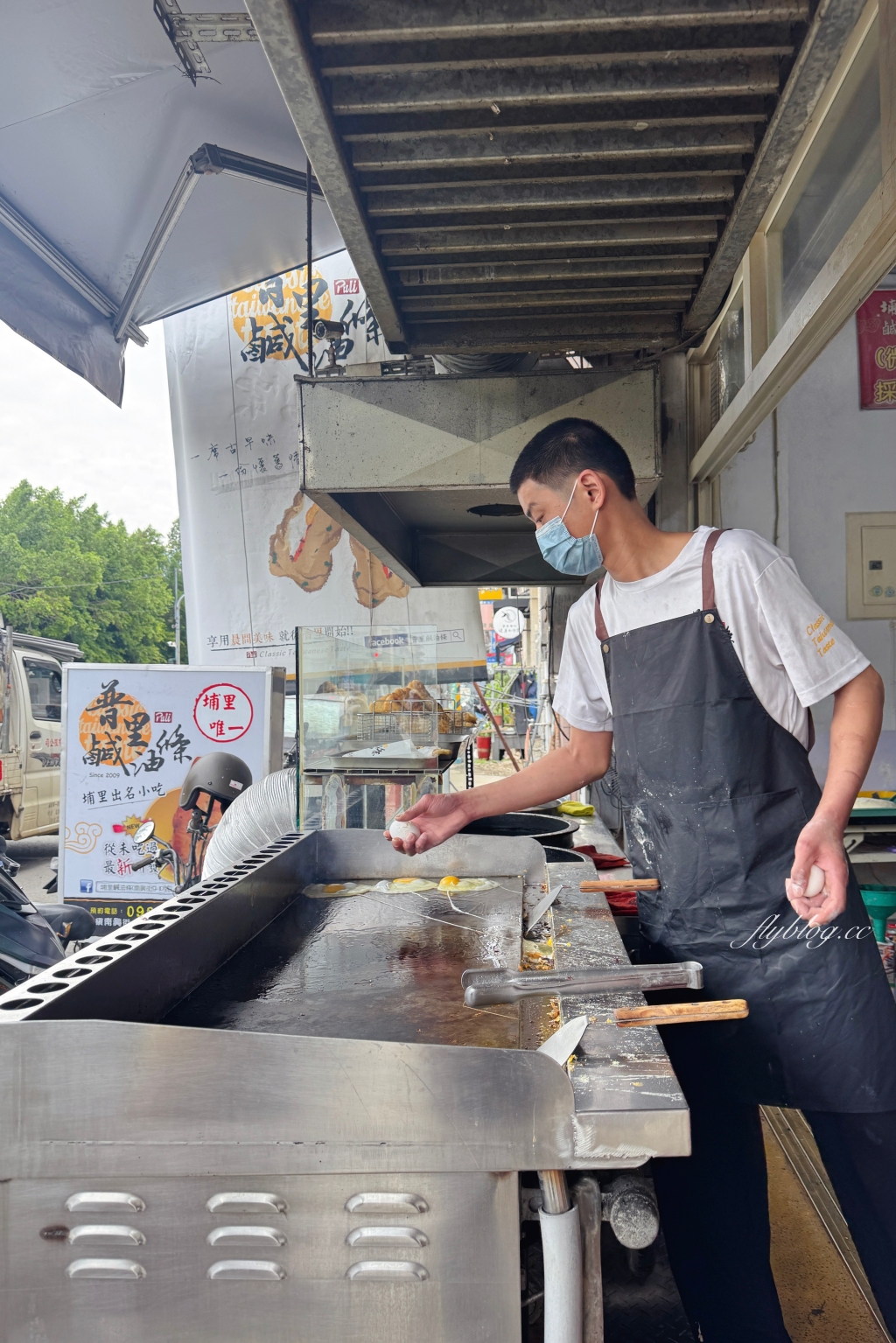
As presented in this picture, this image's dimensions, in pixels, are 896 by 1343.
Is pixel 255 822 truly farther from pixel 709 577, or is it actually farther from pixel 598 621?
pixel 709 577

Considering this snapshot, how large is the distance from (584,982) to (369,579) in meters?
5.87

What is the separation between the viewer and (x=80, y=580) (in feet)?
135

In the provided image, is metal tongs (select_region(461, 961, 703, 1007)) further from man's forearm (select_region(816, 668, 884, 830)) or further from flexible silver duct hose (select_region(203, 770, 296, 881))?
flexible silver duct hose (select_region(203, 770, 296, 881))

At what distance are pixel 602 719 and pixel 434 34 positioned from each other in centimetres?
173

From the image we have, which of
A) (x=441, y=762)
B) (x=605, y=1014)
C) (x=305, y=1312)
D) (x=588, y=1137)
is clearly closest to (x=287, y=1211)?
(x=305, y=1312)

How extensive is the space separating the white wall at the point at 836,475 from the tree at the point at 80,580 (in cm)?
3705

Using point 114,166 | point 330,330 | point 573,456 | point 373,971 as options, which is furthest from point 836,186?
point 114,166

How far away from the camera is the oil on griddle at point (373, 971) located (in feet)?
5.17

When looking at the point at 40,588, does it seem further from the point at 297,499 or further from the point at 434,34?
the point at 434,34

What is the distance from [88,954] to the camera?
1.48 m

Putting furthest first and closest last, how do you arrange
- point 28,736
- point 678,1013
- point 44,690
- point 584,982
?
point 44,690 < point 28,736 < point 584,982 < point 678,1013

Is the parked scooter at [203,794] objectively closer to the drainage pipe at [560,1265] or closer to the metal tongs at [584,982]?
the metal tongs at [584,982]

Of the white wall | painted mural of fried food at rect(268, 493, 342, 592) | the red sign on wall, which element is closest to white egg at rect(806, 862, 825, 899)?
the white wall

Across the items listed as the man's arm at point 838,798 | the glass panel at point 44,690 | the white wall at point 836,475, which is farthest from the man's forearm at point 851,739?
the glass panel at point 44,690
